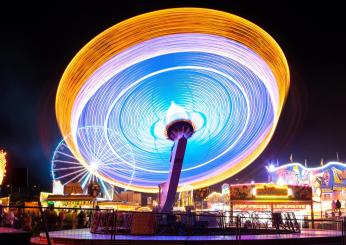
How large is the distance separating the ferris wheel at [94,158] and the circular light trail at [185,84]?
3.95 feet

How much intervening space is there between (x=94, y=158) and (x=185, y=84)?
12621 mm

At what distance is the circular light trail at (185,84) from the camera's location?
22.4 metres

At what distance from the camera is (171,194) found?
888 inches

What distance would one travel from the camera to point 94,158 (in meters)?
33.8

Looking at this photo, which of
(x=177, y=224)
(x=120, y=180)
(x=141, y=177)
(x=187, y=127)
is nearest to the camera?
(x=177, y=224)

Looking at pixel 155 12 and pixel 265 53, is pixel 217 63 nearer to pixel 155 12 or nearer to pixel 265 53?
pixel 265 53

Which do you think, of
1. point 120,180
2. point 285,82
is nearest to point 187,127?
point 285,82

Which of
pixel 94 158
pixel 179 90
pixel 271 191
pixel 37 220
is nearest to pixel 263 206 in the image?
pixel 271 191

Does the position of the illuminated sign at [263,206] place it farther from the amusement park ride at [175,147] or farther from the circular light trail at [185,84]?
the amusement park ride at [175,147]

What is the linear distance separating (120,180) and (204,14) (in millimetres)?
17383

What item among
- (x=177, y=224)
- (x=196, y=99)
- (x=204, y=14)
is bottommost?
(x=177, y=224)

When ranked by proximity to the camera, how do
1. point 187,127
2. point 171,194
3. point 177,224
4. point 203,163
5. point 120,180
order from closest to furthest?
1. point 177,224
2. point 171,194
3. point 187,127
4. point 203,163
5. point 120,180

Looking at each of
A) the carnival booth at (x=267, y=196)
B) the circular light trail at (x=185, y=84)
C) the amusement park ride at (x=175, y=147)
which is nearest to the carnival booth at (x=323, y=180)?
the carnival booth at (x=267, y=196)

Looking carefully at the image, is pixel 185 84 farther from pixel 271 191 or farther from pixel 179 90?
pixel 271 191
